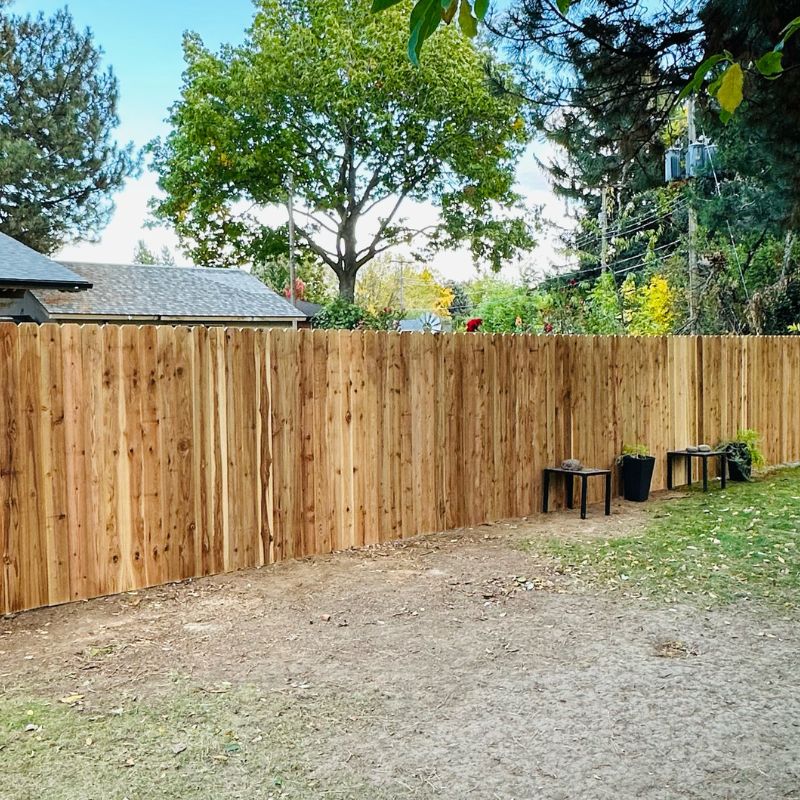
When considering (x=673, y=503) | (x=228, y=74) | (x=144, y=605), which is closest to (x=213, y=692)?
(x=144, y=605)

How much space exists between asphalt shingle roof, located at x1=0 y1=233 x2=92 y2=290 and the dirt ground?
22.4 ft

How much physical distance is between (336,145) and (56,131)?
901 cm

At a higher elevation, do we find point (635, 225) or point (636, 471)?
point (635, 225)

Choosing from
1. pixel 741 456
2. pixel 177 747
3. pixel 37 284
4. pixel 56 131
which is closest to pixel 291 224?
pixel 56 131

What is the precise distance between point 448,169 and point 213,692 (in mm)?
25015

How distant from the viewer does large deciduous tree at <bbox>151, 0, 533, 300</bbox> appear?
945 inches

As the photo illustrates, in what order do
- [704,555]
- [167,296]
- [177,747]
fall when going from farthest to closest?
[167,296], [704,555], [177,747]

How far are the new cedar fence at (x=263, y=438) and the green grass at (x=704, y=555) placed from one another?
3.40ft

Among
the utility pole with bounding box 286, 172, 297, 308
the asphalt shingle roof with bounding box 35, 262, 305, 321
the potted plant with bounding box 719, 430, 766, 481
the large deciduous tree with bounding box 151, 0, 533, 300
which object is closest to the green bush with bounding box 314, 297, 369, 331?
the asphalt shingle roof with bounding box 35, 262, 305, 321

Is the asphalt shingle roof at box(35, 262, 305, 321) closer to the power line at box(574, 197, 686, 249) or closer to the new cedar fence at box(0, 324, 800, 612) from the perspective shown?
the new cedar fence at box(0, 324, 800, 612)

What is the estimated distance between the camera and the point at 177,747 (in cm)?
266

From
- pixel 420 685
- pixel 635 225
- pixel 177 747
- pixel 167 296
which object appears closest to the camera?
pixel 177 747

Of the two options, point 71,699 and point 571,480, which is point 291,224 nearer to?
point 571,480

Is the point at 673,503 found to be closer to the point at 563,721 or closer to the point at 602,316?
the point at 563,721
